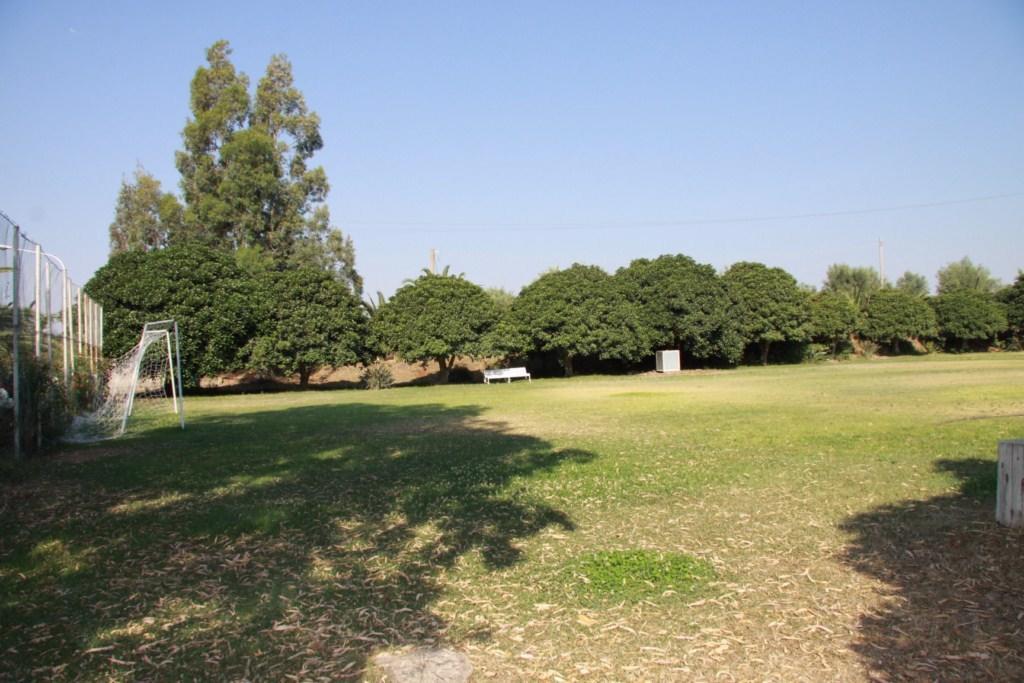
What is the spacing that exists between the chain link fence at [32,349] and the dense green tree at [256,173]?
80.9 ft

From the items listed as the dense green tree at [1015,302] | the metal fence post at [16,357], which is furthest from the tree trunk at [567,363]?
the dense green tree at [1015,302]

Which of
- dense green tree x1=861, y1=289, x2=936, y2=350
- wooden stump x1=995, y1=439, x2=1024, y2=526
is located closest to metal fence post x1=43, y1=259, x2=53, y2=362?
wooden stump x1=995, y1=439, x2=1024, y2=526

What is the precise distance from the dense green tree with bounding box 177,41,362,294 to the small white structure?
17640 mm

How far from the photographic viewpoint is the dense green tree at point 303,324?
30797mm

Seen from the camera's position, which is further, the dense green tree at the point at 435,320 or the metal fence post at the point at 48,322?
the dense green tree at the point at 435,320

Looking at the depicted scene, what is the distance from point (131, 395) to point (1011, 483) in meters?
14.8

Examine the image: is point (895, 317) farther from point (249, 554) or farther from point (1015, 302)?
point (249, 554)

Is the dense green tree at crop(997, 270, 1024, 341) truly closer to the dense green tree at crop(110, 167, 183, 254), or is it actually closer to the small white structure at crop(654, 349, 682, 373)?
the small white structure at crop(654, 349, 682, 373)

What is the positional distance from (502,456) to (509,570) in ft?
17.3

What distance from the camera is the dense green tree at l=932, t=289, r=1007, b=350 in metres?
50.2

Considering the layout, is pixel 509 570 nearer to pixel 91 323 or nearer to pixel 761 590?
pixel 761 590

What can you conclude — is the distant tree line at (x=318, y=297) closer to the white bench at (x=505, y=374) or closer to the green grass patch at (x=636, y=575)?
the white bench at (x=505, y=374)

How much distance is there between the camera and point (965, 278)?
6525cm

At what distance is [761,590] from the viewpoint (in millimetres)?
5129
